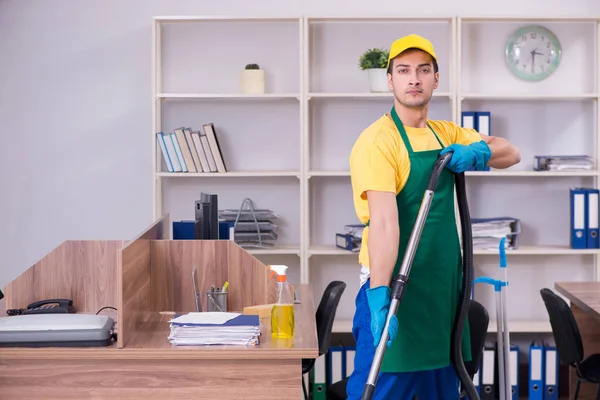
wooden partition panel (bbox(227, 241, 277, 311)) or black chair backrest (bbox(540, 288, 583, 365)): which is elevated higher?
wooden partition panel (bbox(227, 241, 277, 311))

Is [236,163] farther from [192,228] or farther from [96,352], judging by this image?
[96,352]

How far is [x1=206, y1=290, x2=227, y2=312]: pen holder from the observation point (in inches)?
124

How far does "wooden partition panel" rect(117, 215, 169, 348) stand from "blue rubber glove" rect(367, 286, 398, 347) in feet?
2.46

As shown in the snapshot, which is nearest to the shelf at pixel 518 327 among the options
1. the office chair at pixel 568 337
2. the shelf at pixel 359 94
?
the office chair at pixel 568 337

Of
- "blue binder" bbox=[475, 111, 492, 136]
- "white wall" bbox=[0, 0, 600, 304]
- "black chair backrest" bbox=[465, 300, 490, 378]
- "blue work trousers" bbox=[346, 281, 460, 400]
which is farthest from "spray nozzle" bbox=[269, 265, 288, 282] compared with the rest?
"white wall" bbox=[0, 0, 600, 304]

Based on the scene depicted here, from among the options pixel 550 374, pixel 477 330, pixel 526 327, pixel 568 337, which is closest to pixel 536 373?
pixel 550 374

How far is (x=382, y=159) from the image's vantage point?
251 cm

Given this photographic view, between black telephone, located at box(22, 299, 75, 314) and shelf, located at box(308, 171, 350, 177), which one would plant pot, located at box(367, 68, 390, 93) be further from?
black telephone, located at box(22, 299, 75, 314)

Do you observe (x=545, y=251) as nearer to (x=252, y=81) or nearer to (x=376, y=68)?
(x=376, y=68)

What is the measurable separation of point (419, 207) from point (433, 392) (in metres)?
0.59

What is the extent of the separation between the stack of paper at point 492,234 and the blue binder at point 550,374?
→ 620 mm

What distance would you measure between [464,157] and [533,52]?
256cm

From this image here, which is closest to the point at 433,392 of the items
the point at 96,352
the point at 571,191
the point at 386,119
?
the point at 386,119

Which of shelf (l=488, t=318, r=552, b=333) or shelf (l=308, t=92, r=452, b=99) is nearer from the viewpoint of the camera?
shelf (l=308, t=92, r=452, b=99)
